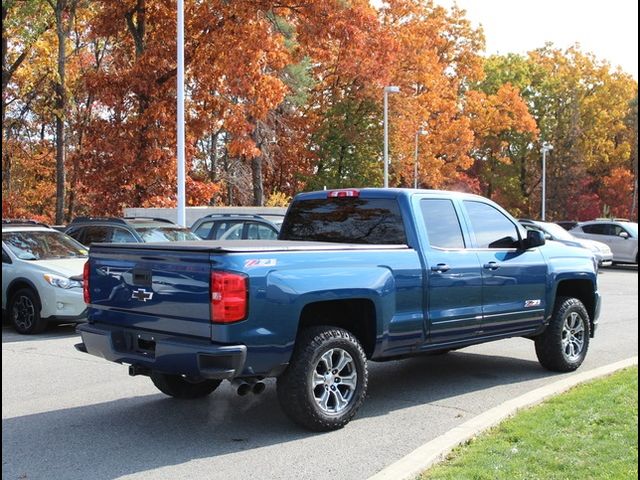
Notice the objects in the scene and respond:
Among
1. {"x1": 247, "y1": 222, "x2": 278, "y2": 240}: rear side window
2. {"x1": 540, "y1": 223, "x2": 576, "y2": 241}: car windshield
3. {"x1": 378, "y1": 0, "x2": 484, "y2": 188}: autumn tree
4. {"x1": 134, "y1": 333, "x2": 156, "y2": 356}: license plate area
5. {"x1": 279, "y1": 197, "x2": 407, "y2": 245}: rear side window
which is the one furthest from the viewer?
{"x1": 378, "y1": 0, "x2": 484, "y2": 188}: autumn tree

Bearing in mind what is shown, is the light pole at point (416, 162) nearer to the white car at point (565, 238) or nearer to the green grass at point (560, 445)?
the white car at point (565, 238)

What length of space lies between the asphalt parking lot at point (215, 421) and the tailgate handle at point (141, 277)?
3.95 ft

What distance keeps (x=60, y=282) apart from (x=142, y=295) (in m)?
5.70

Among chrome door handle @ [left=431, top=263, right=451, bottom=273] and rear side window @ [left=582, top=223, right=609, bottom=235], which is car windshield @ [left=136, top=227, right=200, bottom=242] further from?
rear side window @ [left=582, top=223, right=609, bottom=235]

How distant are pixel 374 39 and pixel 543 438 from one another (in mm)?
21581

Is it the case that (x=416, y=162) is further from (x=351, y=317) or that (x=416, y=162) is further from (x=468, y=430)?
(x=468, y=430)

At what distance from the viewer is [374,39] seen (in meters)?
25.6

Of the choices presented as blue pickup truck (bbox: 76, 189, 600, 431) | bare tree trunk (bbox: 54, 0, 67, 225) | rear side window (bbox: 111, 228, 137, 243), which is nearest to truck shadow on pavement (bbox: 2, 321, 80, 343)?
rear side window (bbox: 111, 228, 137, 243)

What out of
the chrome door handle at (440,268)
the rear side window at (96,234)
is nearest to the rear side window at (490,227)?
the chrome door handle at (440,268)

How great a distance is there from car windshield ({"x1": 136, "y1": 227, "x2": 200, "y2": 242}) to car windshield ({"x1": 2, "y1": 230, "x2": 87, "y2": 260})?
1144 millimetres

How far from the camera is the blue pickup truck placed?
223 inches

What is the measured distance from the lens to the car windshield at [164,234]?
13.6 m

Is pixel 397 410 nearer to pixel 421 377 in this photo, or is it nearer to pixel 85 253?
pixel 421 377

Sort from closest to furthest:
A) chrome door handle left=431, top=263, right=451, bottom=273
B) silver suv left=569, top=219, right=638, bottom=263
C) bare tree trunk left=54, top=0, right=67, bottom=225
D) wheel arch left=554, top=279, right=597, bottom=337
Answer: chrome door handle left=431, top=263, right=451, bottom=273 → wheel arch left=554, top=279, right=597, bottom=337 → silver suv left=569, top=219, right=638, bottom=263 → bare tree trunk left=54, top=0, right=67, bottom=225
